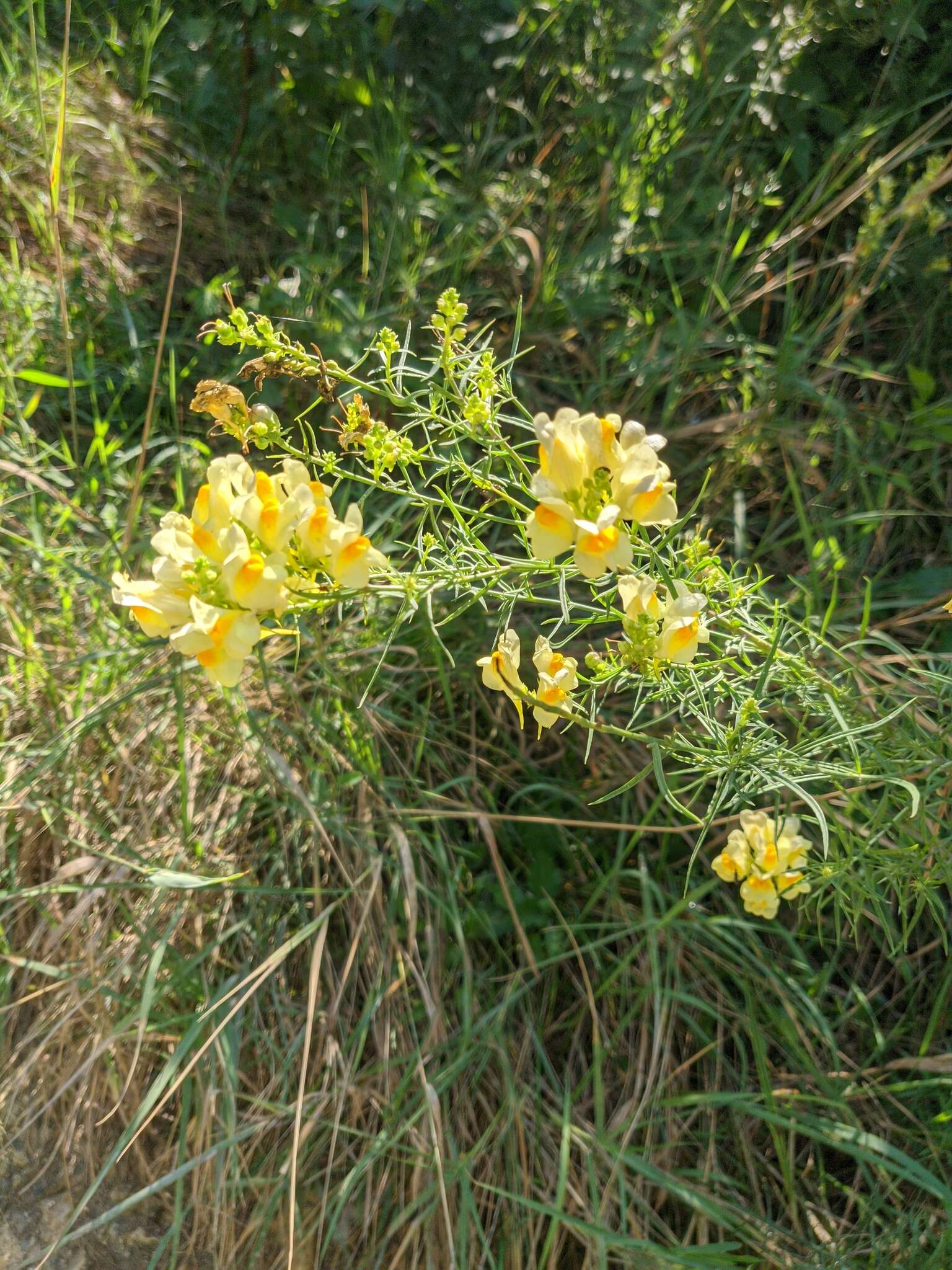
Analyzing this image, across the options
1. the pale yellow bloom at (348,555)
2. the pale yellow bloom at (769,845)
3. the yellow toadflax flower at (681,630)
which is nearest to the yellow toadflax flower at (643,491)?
the yellow toadflax flower at (681,630)

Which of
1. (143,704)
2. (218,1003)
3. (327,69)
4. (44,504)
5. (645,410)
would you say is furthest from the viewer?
(327,69)

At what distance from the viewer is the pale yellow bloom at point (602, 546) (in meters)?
0.72

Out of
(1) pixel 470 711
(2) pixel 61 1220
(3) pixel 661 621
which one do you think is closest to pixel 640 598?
(3) pixel 661 621

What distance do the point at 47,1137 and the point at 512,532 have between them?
121 cm

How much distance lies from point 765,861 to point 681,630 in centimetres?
43

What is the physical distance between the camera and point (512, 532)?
174cm

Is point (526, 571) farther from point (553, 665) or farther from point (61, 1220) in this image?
point (61, 1220)


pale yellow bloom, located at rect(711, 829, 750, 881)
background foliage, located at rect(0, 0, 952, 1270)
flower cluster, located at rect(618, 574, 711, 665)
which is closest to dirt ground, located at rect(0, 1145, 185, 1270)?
background foliage, located at rect(0, 0, 952, 1270)

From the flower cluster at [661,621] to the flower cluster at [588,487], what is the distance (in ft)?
0.35

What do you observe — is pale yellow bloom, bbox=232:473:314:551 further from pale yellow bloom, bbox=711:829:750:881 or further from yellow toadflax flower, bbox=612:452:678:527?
pale yellow bloom, bbox=711:829:750:881

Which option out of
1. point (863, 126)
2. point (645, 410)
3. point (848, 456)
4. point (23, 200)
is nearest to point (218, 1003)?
point (645, 410)

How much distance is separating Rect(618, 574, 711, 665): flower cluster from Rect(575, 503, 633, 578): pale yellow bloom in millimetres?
126

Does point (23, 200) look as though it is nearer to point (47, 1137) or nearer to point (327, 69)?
point (327, 69)

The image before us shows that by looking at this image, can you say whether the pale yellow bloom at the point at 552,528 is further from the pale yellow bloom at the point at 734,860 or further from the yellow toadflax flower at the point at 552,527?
the pale yellow bloom at the point at 734,860
